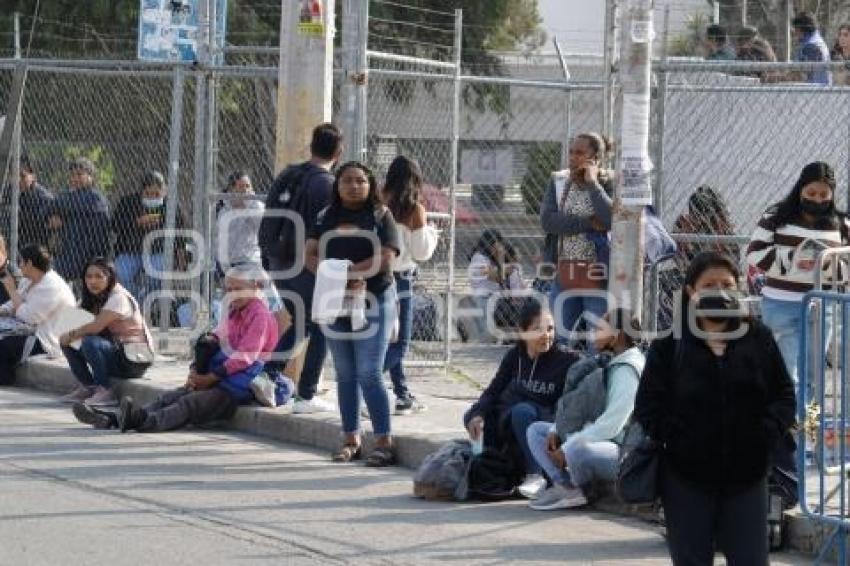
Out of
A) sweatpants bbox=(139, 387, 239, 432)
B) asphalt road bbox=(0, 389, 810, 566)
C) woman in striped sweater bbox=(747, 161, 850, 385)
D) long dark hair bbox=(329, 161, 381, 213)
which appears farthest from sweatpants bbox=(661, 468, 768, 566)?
sweatpants bbox=(139, 387, 239, 432)

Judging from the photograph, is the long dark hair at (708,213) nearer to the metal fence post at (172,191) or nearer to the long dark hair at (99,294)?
the metal fence post at (172,191)

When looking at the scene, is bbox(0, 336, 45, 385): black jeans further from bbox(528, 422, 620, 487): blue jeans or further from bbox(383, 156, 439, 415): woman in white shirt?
bbox(528, 422, 620, 487): blue jeans

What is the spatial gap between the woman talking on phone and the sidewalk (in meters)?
1.04

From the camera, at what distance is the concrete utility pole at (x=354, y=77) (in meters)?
12.6

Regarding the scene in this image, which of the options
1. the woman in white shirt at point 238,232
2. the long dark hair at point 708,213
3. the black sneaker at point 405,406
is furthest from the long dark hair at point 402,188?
the woman in white shirt at point 238,232

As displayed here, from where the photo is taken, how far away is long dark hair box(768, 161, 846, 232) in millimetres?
9773

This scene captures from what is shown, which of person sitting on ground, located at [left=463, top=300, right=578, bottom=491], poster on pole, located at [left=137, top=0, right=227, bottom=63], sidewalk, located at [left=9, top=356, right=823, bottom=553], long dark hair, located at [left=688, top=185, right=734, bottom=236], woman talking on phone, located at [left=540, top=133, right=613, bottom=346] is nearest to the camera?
person sitting on ground, located at [left=463, top=300, right=578, bottom=491]

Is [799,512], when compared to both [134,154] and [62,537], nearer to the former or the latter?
[62,537]

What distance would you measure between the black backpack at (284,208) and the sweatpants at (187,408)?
107 centimetres

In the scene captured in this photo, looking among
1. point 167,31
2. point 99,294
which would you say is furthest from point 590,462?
point 167,31

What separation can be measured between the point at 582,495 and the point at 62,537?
2.65 metres

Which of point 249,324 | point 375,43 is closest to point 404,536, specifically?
point 249,324

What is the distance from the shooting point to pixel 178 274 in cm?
1470

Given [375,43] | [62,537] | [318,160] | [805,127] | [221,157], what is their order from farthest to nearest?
1. [375,43]
2. [221,157]
3. [805,127]
4. [318,160]
5. [62,537]
